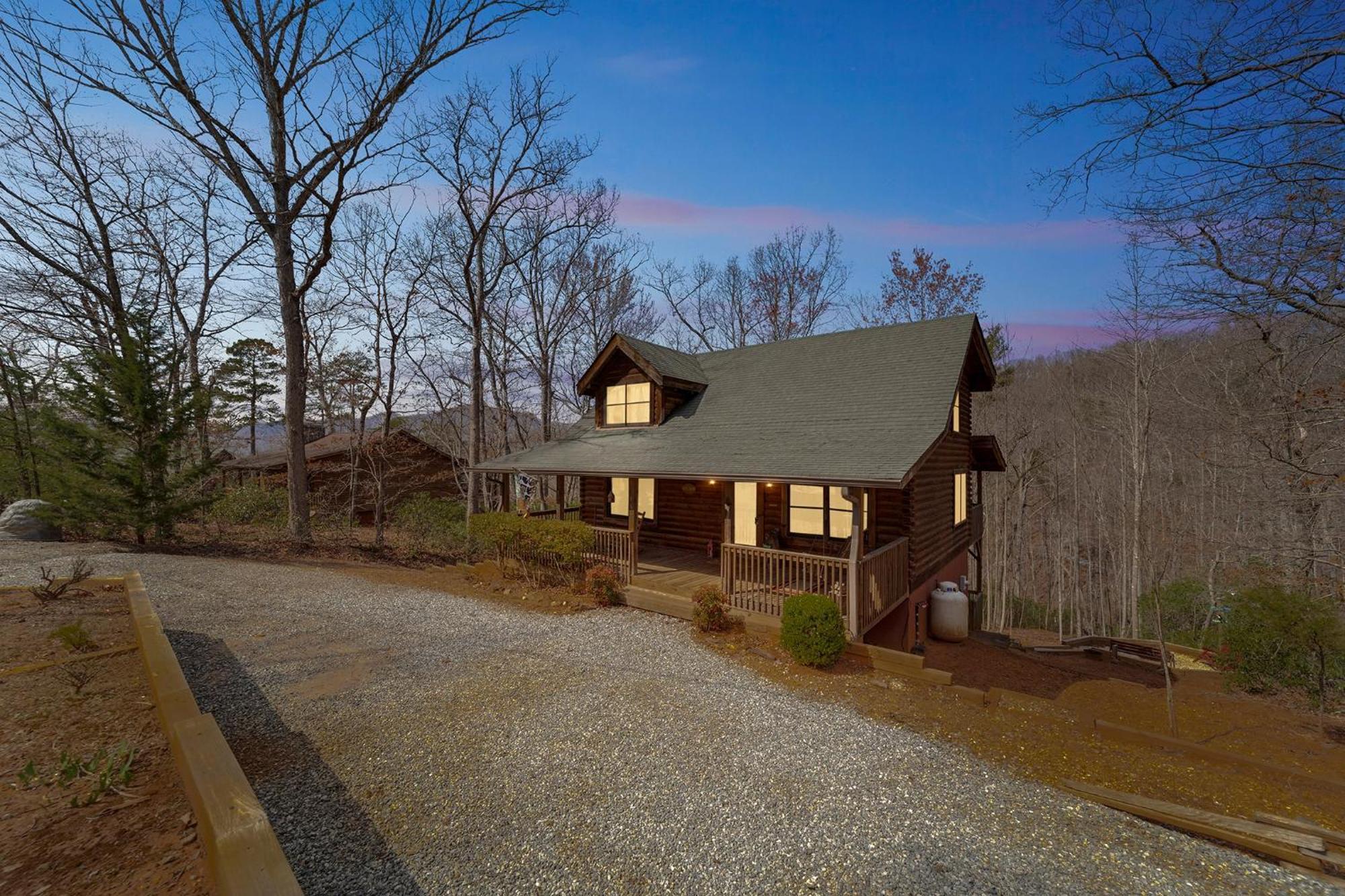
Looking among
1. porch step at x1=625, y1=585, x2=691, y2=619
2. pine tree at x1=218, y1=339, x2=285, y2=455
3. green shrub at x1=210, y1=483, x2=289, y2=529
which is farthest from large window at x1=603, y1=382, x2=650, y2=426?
pine tree at x1=218, y1=339, x2=285, y2=455

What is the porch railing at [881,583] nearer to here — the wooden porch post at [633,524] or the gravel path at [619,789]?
the gravel path at [619,789]

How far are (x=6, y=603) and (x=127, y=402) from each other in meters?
7.36

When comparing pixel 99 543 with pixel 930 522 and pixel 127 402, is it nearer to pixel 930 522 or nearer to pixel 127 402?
pixel 127 402

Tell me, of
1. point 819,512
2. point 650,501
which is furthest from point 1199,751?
point 650,501

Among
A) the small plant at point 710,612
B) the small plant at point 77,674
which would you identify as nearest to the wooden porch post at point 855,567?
the small plant at point 710,612

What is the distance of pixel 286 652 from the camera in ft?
24.6

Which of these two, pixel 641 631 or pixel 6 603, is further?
pixel 641 631

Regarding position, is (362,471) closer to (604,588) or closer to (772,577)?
(604,588)

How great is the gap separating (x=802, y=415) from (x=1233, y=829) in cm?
850

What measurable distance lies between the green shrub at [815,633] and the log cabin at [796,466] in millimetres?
631

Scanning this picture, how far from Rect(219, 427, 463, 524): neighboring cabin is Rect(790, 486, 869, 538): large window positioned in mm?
16447

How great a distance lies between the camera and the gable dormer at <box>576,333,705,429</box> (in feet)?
46.6

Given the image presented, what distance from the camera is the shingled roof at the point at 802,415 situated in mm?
9211

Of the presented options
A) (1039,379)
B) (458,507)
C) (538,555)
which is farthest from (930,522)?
(1039,379)
